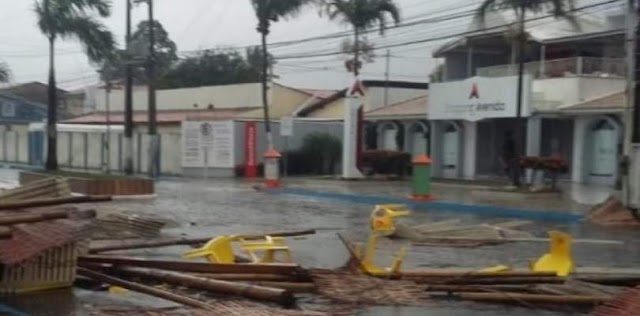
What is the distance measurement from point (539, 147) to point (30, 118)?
178ft

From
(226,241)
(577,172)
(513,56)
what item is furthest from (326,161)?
(226,241)

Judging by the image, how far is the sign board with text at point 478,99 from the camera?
34719 millimetres

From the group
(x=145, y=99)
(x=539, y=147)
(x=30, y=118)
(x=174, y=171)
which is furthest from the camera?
(x=30, y=118)

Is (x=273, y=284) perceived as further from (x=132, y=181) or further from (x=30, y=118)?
(x=30, y=118)

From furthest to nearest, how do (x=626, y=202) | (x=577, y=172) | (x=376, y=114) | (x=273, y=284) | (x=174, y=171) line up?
(x=174, y=171), (x=376, y=114), (x=577, y=172), (x=626, y=202), (x=273, y=284)

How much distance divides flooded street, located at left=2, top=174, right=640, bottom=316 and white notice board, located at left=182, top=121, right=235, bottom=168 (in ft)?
31.7

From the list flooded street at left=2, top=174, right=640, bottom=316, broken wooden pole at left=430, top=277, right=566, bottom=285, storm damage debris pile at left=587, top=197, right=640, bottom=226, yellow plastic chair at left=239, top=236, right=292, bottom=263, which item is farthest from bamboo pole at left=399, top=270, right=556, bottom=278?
storm damage debris pile at left=587, top=197, right=640, bottom=226

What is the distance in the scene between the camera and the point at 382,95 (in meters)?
50.6

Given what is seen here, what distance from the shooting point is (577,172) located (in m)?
33.9

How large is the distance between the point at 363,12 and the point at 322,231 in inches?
934

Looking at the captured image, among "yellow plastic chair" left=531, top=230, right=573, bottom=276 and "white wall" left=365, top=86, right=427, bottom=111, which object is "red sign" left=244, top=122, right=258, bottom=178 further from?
"yellow plastic chair" left=531, top=230, right=573, bottom=276

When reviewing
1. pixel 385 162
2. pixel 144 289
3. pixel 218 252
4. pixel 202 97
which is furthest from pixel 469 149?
pixel 144 289

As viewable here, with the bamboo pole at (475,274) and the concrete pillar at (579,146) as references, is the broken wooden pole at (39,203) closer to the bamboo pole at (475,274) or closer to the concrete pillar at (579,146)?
the bamboo pole at (475,274)

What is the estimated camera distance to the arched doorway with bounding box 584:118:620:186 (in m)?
32.6
